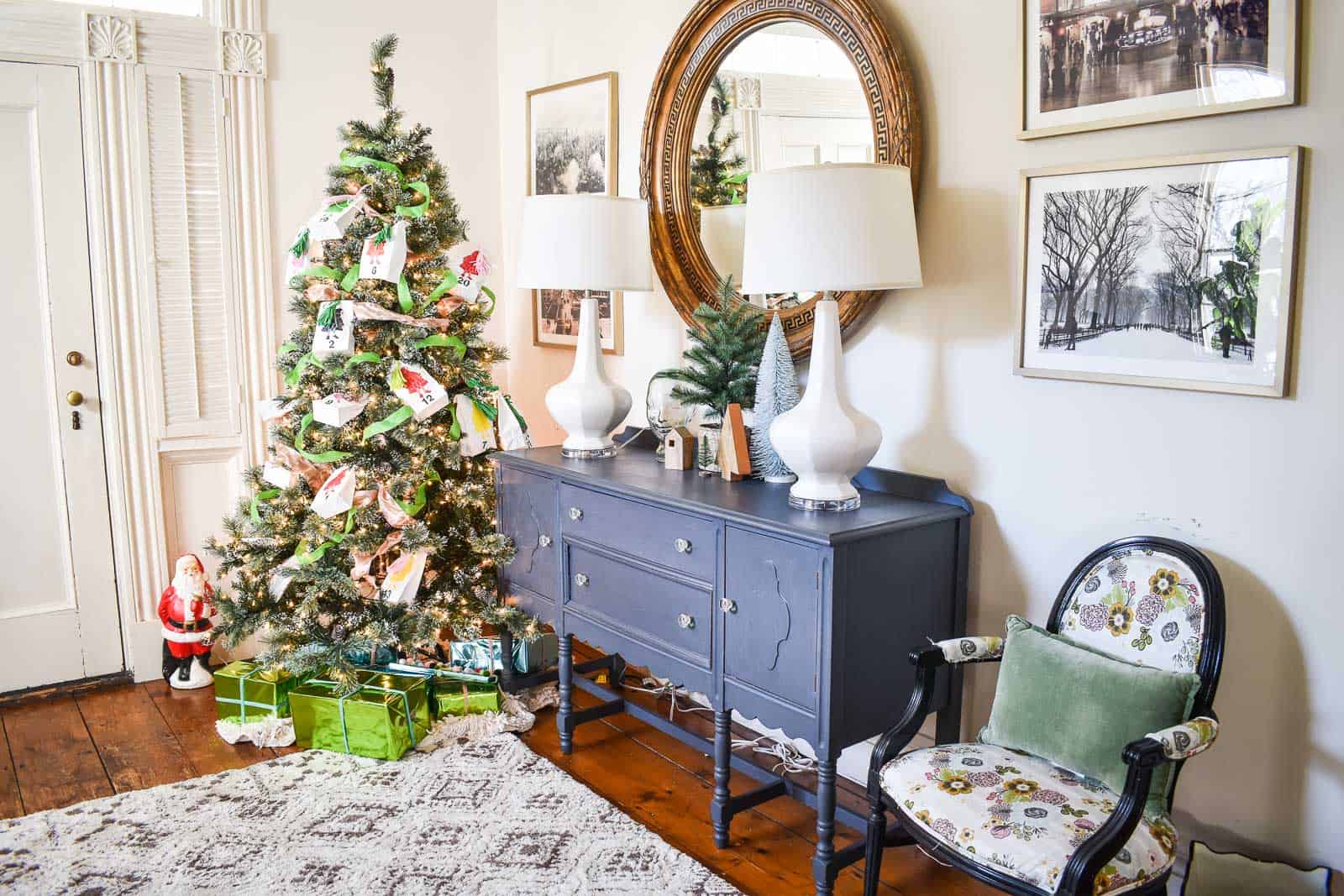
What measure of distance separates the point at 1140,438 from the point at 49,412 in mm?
A: 3404

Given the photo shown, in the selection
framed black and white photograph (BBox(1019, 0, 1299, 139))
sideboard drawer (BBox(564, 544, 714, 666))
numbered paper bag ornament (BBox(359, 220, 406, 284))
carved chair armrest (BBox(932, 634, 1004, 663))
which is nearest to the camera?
framed black and white photograph (BBox(1019, 0, 1299, 139))

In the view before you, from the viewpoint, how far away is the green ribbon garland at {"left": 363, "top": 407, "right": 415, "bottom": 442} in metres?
3.15

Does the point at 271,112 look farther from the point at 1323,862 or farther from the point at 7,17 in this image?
the point at 1323,862

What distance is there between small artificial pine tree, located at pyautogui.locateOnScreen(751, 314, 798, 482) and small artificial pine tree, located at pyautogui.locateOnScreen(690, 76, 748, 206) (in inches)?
22.2

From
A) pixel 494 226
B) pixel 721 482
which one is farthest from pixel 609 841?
pixel 494 226

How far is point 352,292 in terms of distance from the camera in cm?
317

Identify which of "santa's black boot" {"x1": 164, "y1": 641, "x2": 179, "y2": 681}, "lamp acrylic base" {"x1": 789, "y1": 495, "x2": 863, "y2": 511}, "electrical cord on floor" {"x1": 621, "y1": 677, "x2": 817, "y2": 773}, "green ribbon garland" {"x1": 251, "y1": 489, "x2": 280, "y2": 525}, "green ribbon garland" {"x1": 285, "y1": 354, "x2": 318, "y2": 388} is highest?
"green ribbon garland" {"x1": 285, "y1": 354, "x2": 318, "y2": 388}

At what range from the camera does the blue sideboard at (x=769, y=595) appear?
221 cm

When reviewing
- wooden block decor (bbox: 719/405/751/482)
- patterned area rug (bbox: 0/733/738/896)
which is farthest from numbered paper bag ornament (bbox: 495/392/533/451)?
patterned area rug (bbox: 0/733/738/896)

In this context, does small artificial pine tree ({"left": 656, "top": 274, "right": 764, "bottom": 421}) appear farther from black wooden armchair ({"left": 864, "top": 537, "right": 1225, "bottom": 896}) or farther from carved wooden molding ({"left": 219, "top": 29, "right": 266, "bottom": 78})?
carved wooden molding ({"left": 219, "top": 29, "right": 266, "bottom": 78})

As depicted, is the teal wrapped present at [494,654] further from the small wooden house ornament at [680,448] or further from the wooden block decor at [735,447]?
the wooden block decor at [735,447]

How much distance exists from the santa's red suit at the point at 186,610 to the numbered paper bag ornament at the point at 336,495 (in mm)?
721

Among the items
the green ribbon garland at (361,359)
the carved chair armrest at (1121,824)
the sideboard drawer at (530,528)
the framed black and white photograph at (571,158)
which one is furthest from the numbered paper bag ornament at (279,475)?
the carved chair armrest at (1121,824)

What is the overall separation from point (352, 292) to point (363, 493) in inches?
24.8
